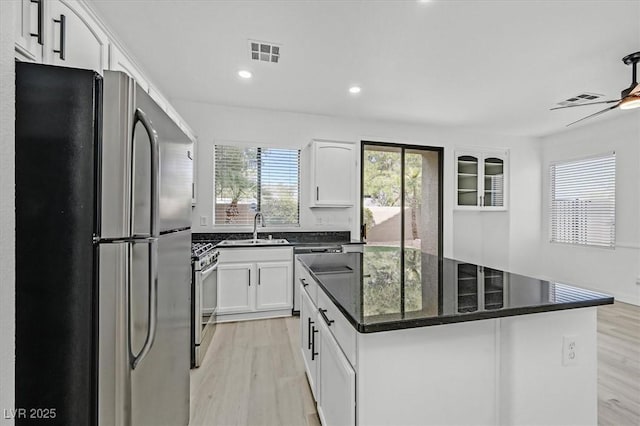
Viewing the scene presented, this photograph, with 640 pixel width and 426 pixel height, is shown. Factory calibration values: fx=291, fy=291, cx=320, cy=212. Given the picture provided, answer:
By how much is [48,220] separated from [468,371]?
61.0 inches

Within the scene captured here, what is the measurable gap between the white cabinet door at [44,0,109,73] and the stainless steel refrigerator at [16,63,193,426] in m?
0.68

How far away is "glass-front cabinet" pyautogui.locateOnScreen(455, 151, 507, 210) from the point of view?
502cm

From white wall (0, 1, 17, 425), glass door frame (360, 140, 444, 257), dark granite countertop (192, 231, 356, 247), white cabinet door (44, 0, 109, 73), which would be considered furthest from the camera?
glass door frame (360, 140, 444, 257)

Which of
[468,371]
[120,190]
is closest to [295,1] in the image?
[120,190]

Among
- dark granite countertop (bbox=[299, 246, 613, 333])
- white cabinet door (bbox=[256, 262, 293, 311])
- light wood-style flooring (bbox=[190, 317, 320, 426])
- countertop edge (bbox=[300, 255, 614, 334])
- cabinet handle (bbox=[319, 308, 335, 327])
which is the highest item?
dark granite countertop (bbox=[299, 246, 613, 333])

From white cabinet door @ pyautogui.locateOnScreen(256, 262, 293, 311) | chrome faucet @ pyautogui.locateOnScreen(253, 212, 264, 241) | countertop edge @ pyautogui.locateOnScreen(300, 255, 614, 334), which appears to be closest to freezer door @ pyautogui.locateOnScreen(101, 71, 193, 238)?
countertop edge @ pyautogui.locateOnScreen(300, 255, 614, 334)

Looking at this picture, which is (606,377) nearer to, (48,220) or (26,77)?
(48,220)

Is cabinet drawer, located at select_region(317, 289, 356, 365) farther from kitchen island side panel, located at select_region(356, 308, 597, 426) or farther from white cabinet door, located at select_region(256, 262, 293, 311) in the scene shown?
white cabinet door, located at select_region(256, 262, 293, 311)

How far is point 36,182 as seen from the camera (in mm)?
867

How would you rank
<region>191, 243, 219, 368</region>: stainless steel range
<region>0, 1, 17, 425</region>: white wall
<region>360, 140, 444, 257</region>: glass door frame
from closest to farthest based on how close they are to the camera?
<region>0, 1, 17, 425</region>: white wall < <region>191, 243, 219, 368</region>: stainless steel range < <region>360, 140, 444, 257</region>: glass door frame

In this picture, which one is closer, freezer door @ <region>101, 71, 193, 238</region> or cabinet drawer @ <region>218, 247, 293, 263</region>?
freezer door @ <region>101, 71, 193, 238</region>

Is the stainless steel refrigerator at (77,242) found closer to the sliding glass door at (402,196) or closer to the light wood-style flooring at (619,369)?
the light wood-style flooring at (619,369)

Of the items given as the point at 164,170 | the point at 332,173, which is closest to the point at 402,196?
the point at 332,173

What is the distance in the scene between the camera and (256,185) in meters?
4.14
